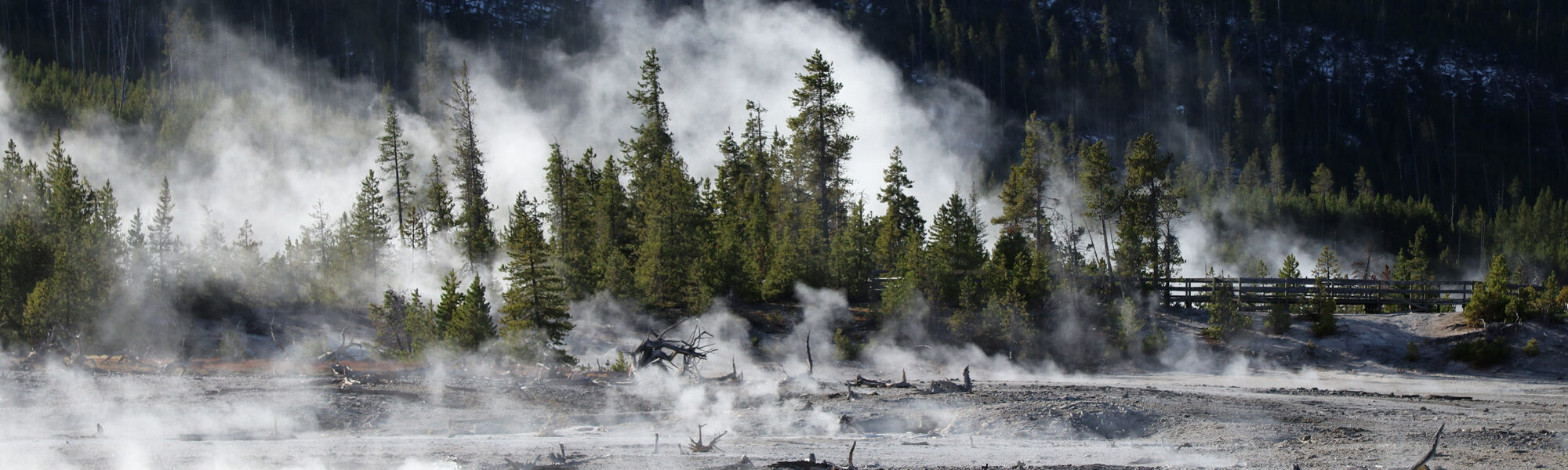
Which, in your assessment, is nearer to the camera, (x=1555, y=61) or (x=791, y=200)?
(x=791, y=200)

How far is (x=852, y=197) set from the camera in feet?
159

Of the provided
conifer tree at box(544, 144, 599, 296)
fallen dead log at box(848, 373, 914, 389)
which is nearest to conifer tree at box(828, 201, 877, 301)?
conifer tree at box(544, 144, 599, 296)

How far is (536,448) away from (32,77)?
80.7 metres

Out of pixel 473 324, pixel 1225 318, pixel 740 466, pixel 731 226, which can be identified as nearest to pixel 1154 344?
pixel 1225 318

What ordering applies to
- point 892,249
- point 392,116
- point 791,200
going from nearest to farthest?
point 892,249 → point 791,200 → point 392,116

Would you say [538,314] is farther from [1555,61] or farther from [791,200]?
[1555,61]

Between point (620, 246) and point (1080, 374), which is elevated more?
point (620, 246)

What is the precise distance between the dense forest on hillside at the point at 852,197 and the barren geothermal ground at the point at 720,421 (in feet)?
17.0

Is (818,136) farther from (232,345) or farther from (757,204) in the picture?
(232,345)

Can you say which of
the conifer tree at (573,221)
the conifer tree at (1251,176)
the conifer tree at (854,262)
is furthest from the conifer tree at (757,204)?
the conifer tree at (1251,176)

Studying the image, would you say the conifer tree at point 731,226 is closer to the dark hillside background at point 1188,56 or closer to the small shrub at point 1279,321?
the small shrub at point 1279,321

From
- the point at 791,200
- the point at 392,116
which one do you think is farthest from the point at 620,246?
the point at 392,116

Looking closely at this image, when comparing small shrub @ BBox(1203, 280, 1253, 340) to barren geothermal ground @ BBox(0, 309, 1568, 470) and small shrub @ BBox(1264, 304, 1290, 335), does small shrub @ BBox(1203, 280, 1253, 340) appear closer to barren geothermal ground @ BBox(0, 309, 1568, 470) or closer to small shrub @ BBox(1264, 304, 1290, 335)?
small shrub @ BBox(1264, 304, 1290, 335)

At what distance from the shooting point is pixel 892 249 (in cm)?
3256
